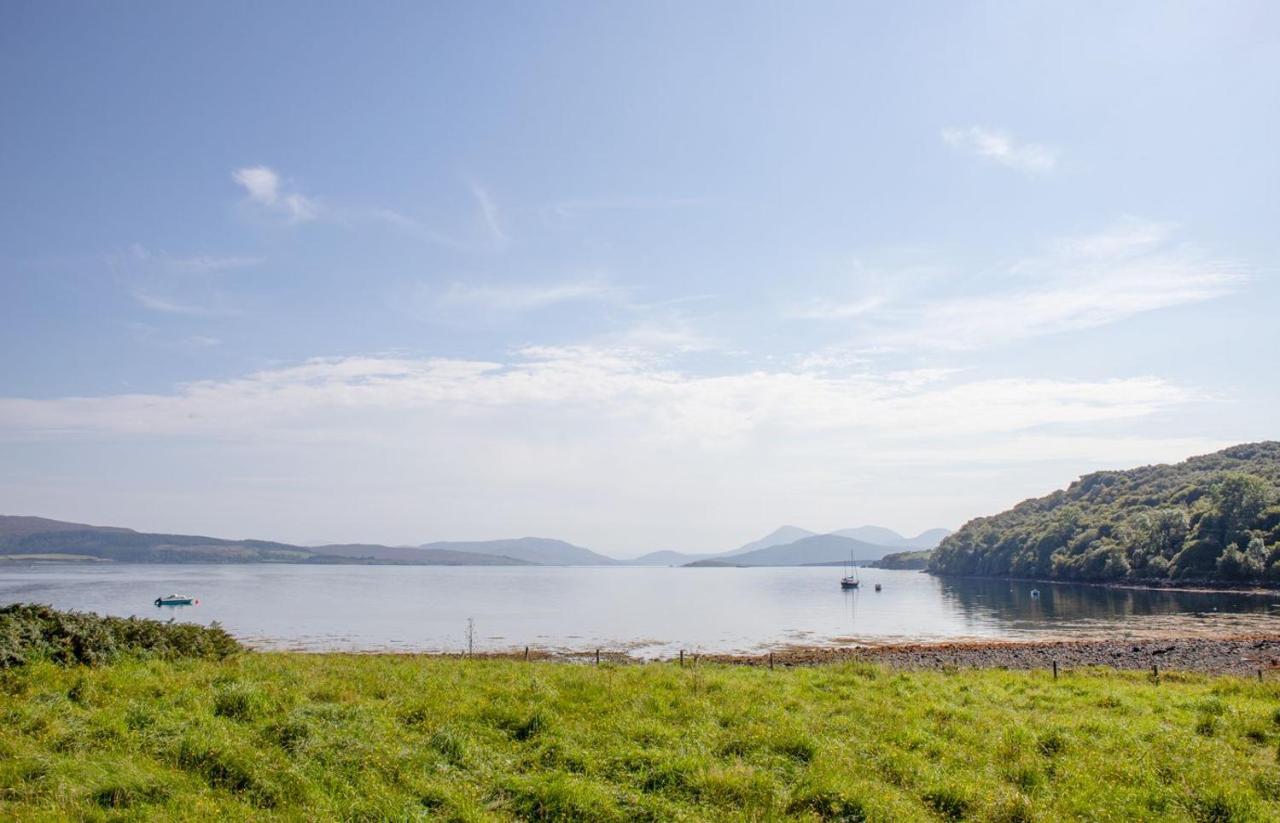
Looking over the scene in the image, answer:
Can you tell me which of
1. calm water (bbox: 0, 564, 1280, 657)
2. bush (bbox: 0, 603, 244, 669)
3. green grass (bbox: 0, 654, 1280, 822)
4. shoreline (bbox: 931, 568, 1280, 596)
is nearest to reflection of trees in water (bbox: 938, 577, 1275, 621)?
calm water (bbox: 0, 564, 1280, 657)

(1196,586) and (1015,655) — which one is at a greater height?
(1015,655)

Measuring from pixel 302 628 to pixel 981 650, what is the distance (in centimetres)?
6818

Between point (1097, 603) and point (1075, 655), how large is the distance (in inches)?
2670

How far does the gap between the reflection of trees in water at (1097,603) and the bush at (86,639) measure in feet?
309

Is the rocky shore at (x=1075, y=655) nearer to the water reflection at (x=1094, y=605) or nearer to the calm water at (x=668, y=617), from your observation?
the calm water at (x=668, y=617)

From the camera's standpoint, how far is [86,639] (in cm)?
2078

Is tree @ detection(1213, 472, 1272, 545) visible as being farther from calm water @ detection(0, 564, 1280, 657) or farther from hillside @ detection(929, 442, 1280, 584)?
calm water @ detection(0, 564, 1280, 657)

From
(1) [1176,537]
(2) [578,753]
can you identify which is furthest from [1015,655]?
(1) [1176,537]

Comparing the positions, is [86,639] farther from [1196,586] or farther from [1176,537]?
[1176,537]

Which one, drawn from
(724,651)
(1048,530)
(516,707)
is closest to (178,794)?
(516,707)

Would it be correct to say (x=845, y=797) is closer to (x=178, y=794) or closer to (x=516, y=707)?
(x=516, y=707)

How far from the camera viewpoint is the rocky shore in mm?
45656

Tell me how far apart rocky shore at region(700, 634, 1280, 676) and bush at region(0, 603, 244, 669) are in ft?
113

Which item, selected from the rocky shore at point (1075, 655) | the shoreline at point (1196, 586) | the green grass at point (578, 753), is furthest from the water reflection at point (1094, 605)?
the green grass at point (578, 753)
